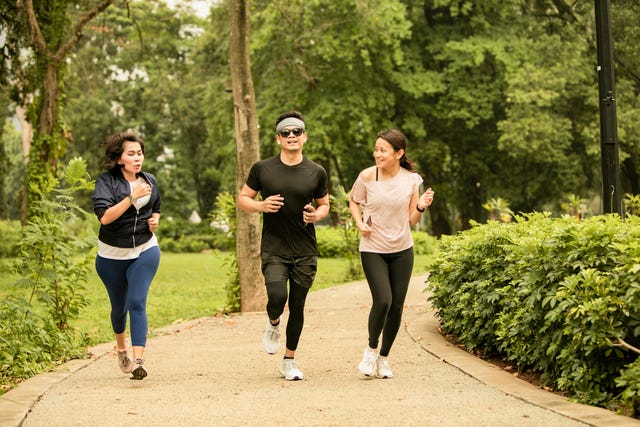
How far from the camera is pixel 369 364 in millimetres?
7684

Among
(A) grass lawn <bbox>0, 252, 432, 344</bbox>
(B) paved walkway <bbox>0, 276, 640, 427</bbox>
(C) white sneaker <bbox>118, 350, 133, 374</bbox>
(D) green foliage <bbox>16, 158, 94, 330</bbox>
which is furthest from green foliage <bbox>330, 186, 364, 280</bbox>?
(C) white sneaker <bbox>118, 350, 133, 374</bbox>

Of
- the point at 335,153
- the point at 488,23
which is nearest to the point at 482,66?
the point at 488,23

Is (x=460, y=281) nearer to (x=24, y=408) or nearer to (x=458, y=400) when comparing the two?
(x=458, y=400)

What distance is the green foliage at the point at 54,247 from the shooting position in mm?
9281

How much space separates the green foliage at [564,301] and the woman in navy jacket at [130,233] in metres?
2.89

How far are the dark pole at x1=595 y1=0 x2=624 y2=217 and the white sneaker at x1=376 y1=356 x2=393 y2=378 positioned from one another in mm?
3080

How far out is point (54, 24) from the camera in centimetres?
2133

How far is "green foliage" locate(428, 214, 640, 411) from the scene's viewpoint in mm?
6035

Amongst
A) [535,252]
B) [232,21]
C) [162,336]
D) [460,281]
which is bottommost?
[162,336]

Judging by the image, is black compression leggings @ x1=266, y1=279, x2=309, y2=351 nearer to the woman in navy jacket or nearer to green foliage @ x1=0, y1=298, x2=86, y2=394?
the woman in navy jacket

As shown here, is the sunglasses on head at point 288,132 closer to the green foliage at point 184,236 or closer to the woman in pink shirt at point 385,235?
the woman in pink shirt at point 385,235

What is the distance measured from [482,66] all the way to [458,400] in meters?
33.1

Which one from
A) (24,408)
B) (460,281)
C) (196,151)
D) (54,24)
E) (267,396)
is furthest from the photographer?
(196,151)

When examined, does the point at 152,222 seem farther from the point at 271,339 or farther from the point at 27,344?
the point at 27,344
